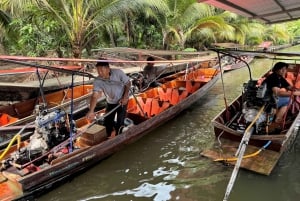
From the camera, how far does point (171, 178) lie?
18.0ft

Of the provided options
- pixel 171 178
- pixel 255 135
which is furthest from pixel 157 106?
pixel 255 135

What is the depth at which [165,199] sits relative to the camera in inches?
190

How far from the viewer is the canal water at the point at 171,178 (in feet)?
16.1

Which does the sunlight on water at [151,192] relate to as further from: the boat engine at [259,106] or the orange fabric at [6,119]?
the orange fabric at [6,119]

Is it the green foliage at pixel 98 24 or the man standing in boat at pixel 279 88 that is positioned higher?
the green foliage at pixel 98 24

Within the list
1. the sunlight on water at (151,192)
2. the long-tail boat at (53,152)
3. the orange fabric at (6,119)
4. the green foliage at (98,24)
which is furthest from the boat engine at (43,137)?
the green foliage at (98,24)

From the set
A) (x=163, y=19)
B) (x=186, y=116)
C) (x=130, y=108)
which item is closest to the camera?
(x=130, y=108)

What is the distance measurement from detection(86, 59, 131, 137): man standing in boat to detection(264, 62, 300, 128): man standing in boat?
9.60 ft

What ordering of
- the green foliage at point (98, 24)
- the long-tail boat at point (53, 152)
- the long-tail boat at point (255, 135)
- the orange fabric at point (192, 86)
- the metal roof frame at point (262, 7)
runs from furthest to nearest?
the orange fabric at point (192, 86) < the green foliage at point (98, 24) < the metal roof frame at point (262, 7) < the long-tail boat at point (255, 135) < the long-tail boat at point (53, 152)

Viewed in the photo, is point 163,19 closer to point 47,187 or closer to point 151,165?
point 151,165

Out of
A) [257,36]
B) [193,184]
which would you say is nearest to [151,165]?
[193,184]

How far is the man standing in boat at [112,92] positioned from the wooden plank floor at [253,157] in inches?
76.4

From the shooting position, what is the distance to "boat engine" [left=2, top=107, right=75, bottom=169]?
482 cm

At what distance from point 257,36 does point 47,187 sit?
26529 mm
